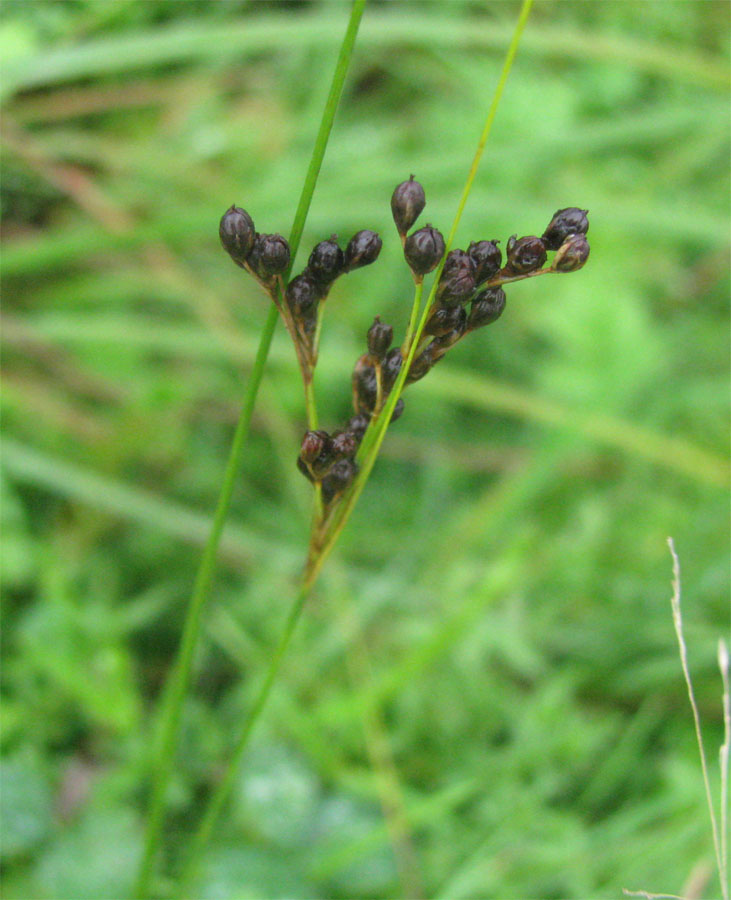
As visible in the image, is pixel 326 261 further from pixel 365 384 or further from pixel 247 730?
pixel 247 730

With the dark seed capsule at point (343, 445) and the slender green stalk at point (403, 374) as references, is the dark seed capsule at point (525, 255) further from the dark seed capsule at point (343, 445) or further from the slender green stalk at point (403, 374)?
the dark seed capsule at point (343, 445)

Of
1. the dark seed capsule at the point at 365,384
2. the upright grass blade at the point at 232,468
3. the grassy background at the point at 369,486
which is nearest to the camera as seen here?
the upright grass blade at the point at 232,468

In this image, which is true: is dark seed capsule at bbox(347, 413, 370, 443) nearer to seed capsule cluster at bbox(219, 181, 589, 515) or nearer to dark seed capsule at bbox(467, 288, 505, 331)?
seed capsule cluster at bbox(219, 181, 589, 515)

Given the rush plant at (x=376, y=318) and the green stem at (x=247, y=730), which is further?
the green stem at (x=247, y=730)

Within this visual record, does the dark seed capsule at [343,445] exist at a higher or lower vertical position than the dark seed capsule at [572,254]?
lower

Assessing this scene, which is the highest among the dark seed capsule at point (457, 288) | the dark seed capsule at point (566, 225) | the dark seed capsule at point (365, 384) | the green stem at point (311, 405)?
the dark seed capsule at point (566, 225)

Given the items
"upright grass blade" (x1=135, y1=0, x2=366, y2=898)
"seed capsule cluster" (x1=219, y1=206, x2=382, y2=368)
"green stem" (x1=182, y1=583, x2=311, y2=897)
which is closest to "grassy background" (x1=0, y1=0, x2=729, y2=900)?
"green stem" (x1=182, y1=583, x2=311, y2=897)

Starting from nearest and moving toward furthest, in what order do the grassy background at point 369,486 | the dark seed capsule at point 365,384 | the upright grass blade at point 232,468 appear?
the upright grass blade at point 232,468 < the dark seed capsule at point 365,384 < the grassy background at point 369,486

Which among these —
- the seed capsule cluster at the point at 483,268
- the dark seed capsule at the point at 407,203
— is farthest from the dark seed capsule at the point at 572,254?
the dark seed capsule at the point at 407,203
